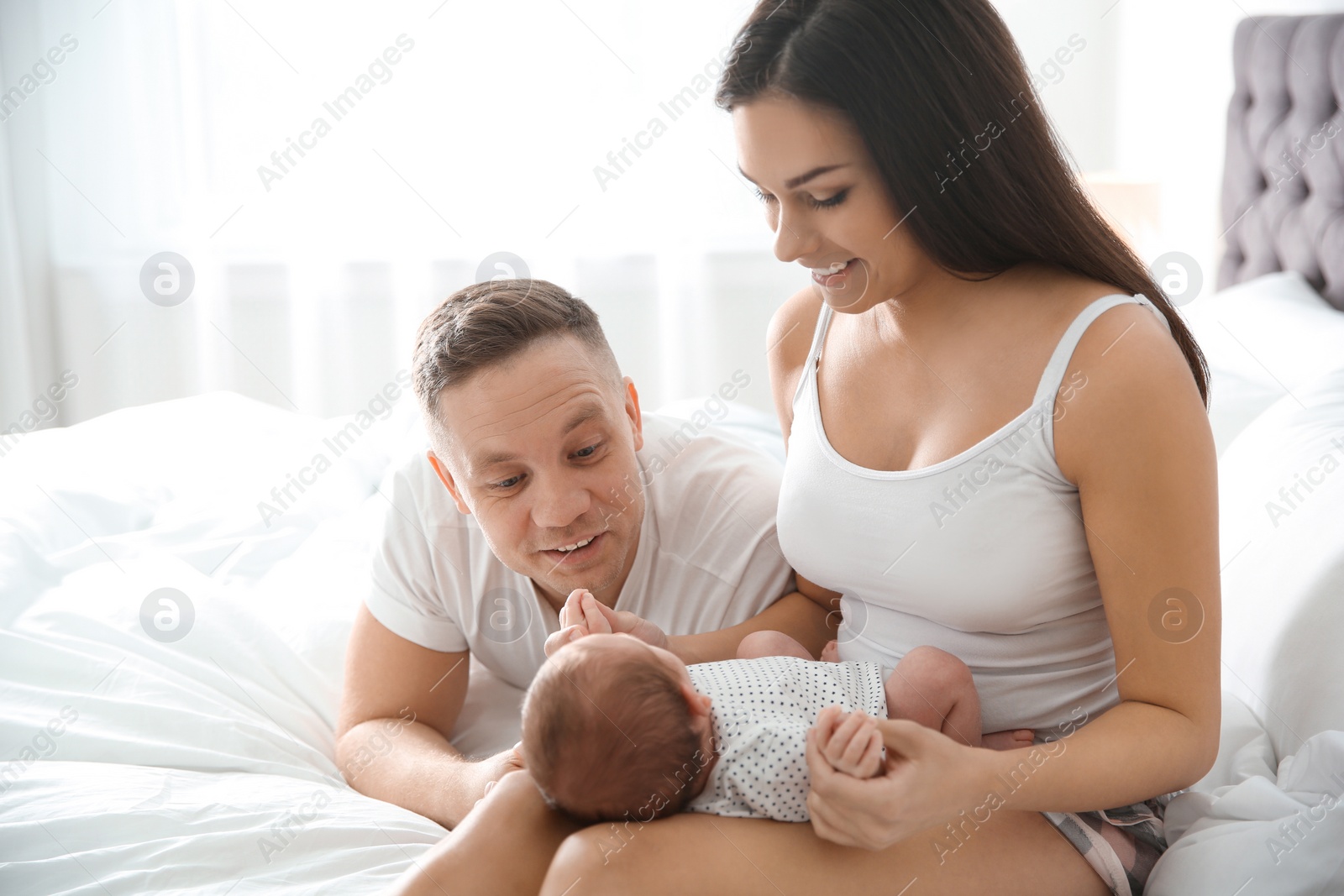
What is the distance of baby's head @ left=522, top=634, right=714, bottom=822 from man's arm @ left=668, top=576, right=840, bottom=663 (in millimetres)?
270

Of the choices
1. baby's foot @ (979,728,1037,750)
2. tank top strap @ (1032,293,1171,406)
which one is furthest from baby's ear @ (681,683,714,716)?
tank top strap @ (1032,293,1171,406)

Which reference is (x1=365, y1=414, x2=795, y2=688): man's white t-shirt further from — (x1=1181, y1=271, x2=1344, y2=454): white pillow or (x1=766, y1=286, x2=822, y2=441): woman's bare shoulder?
(x1=1181, y1=271, x2=1344, y2=454): white pillow

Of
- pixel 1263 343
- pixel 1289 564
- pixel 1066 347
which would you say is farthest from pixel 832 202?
pixel 1263 343

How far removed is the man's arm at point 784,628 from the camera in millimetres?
1410

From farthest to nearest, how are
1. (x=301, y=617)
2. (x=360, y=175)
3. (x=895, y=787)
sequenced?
(x=360, y=175), (x=301, y=617), (x=895, y=787)

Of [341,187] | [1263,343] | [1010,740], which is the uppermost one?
[341,187]

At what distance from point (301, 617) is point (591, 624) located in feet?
2.56

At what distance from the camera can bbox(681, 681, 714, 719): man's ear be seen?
1.13 meters

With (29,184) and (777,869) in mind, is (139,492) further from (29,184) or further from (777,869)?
(29,184)

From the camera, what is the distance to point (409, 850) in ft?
4.05

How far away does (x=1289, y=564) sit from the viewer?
55.4 inches

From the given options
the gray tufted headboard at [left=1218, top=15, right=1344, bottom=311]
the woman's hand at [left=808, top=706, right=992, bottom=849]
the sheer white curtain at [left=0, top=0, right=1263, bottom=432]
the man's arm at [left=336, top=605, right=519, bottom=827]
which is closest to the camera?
the woman's hand at [left=808, top=706, right=992, bottom=849]

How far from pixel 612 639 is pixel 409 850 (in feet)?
1.23

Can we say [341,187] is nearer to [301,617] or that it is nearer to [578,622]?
[301,617]
